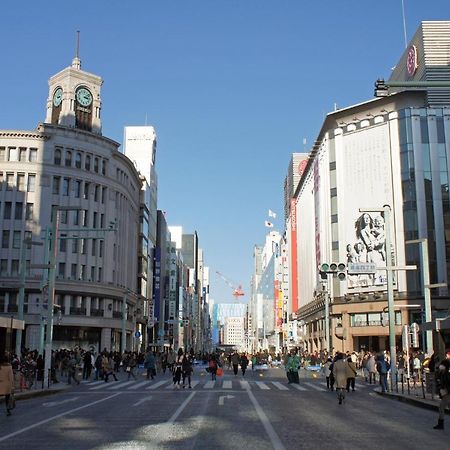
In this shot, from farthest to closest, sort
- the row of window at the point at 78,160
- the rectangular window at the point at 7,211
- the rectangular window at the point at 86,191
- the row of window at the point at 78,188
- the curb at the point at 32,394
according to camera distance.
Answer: the rectangular window at the point at 86,191 < the row of window at the point at 78,160 < the row of window at the point at 78,188 < the rectangular window at the point at 7,211 < the curb at the point at 32,394

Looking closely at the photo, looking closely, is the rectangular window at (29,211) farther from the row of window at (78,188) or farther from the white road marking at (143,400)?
the white road marking at (143,400)

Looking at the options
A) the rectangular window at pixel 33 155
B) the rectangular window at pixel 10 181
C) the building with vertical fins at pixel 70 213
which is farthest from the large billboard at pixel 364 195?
the rectangular window at pixel 10 181

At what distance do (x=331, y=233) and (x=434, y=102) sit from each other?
17.8m

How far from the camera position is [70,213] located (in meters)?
64.2

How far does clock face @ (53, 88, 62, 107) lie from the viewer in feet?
233

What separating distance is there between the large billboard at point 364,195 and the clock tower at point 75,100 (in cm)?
2877

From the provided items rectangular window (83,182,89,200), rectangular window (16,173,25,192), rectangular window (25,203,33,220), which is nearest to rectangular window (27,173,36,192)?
rectangular window (16,173,25,192)

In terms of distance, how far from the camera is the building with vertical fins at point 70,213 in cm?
6016

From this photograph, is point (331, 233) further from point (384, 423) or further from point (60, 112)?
point (384, 423)

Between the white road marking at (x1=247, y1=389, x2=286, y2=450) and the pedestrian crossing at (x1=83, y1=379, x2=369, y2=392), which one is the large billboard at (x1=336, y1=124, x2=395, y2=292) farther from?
the white road marking at (x1=247, y1=389, x2=286, y2=450)

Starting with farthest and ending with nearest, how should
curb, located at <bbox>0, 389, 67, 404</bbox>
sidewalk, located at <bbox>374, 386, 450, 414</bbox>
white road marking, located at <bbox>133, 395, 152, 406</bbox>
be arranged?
curb, located at <bbox>0, 389, 67, 404</bbox> → white road marking, located at <bbox>133, 395, 152, 406</bbox> → sidewalk, located at <bbox>374, 386, 450, 414</bbox>

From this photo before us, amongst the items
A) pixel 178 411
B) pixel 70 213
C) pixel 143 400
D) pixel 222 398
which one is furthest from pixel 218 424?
pixel 70 213

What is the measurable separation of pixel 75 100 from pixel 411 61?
38.0 meters

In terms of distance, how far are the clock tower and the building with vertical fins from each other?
0.38 ft
